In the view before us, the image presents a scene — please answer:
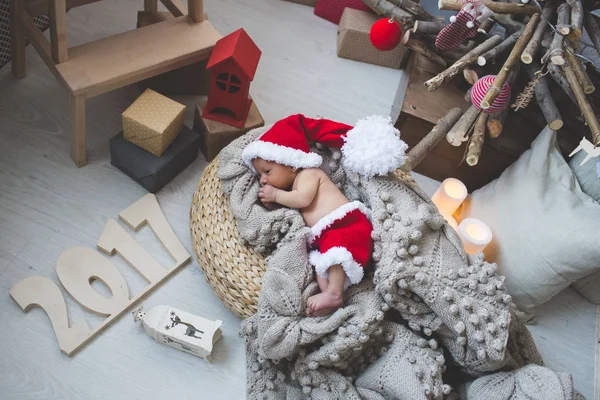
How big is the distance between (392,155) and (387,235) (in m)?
0.18

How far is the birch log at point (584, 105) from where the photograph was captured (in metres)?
1.27

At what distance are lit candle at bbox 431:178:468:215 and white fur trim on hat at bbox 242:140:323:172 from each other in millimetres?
447

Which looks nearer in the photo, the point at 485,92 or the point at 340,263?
the point at 340,263

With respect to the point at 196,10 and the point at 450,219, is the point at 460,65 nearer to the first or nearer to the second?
the point at 450,219

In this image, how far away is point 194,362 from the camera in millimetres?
1293

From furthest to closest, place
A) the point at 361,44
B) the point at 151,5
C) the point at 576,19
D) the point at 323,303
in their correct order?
the point at 361,44 < the point at 151,5 < the point at 576,19 < the point at 323,303

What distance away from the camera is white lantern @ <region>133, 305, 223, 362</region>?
1252mm

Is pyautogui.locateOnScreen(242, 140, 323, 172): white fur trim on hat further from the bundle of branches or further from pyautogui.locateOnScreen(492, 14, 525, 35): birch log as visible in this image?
pyautogui.locateOnScreen(492, 14, 525, 35): birch log

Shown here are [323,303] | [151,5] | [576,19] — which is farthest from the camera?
[151,5]

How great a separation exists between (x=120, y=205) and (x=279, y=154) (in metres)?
0.52

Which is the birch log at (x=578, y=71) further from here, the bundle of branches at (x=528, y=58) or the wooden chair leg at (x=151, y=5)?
the wooden chair leg at (x=151, y=5)

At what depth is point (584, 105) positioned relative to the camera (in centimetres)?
129

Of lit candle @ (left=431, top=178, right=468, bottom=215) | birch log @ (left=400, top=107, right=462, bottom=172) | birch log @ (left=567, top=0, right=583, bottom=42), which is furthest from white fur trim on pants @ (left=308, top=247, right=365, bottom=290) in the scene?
birch log @ (left=567, top=0, right=583, bottom=42)

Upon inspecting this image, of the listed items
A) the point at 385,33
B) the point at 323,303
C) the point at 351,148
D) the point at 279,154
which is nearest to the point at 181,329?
the point at 323,303
